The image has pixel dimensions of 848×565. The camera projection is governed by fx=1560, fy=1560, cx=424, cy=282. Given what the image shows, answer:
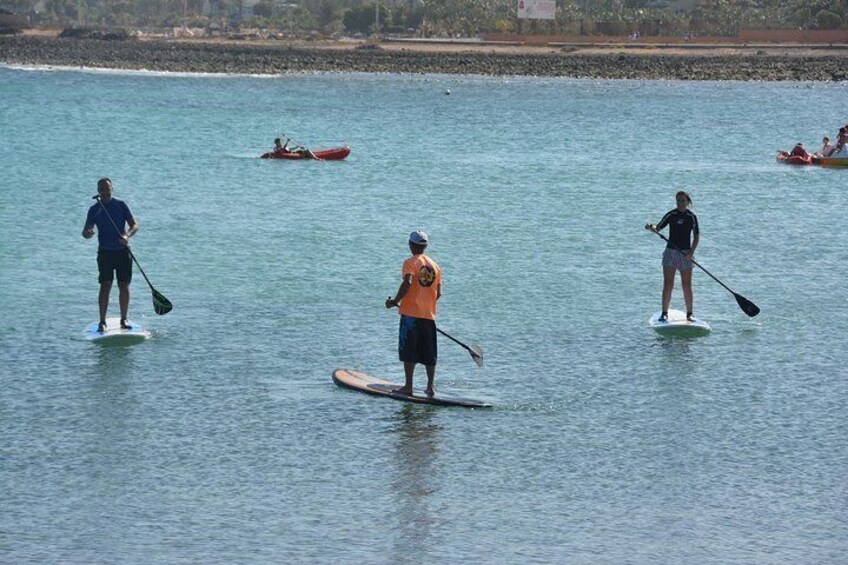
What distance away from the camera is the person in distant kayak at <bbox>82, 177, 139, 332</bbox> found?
64.2ft

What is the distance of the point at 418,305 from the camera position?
662 inches

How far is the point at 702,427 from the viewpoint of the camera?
56.3 ft

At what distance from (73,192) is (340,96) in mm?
50457

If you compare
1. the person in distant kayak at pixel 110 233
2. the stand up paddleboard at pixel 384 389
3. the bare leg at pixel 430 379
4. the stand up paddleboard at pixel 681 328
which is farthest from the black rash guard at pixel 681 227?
the person in distant kayak at pixel 110 233

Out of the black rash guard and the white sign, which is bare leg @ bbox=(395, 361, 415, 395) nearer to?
the black rash guard

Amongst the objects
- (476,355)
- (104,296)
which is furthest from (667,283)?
(104,296)

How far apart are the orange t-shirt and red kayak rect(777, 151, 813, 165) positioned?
35.9 m

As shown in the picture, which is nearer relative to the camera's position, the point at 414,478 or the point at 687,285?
the point at 414,478

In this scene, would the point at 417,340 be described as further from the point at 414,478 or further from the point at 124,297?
the point at 124,297

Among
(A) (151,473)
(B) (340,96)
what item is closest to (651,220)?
(A) (151,473)

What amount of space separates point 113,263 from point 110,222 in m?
0.58

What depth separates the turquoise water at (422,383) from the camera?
1370 cm

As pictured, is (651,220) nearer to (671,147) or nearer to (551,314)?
(551,314)

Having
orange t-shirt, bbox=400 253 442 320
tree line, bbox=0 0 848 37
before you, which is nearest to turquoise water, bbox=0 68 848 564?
orange t-shirt, bbox=400 253 442 320
